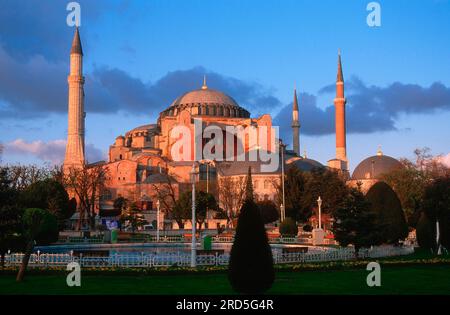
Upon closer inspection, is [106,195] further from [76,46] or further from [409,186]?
[409,186]

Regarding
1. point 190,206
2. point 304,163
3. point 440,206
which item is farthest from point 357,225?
point 304,163

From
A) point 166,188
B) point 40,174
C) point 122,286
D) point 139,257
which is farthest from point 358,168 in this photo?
point 122,286

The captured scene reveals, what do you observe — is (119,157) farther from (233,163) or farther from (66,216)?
(66,216)

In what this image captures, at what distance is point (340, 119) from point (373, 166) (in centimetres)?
667

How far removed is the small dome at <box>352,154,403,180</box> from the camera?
7088 centimetres

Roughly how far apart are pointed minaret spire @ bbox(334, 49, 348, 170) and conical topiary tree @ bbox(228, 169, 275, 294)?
57998 mm

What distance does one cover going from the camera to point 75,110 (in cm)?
6688

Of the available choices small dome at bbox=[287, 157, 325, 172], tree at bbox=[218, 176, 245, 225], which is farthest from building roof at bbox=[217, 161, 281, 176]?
tree at bbox=[218, 176, 245, 225]

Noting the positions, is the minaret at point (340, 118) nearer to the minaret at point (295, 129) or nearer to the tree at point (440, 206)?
the minaret at point (295, 129)

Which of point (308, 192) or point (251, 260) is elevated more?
point (308, 192)

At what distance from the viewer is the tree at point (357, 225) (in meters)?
20.8

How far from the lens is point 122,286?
46.1ft

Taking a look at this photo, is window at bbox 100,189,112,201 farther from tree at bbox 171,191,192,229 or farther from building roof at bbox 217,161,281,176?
tree at bbox 171,191,192,229

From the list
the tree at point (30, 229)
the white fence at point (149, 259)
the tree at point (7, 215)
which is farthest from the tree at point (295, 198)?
the tree at point (7, 215)
